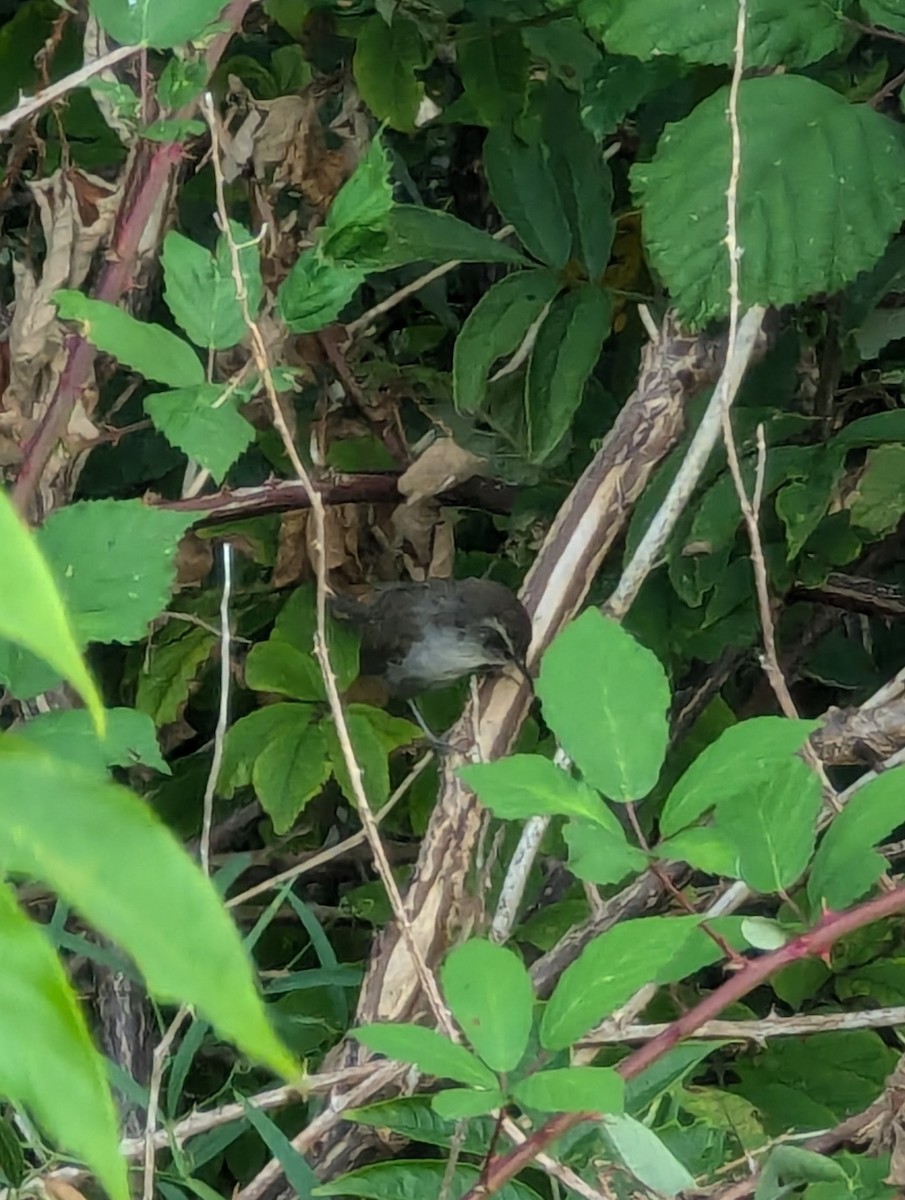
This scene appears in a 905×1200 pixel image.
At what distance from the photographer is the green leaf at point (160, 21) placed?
0.97 metres

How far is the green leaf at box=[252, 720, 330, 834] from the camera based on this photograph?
142 cm

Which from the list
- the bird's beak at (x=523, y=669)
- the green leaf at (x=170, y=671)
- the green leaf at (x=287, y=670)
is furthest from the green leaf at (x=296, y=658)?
the bird's beak at (x=523, y=669)

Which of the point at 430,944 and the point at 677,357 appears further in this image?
the point at 677,357

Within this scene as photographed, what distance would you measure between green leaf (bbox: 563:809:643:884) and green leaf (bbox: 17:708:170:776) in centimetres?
27

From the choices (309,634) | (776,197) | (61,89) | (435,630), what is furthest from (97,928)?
(435,630)

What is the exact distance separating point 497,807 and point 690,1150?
393 mm

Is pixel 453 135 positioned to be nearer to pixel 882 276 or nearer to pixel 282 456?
pixel 282 456

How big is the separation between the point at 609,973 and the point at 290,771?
0.80 meters

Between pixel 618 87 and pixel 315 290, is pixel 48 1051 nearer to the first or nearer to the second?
pixel 315 290

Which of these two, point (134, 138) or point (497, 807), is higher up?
point (134, 138)

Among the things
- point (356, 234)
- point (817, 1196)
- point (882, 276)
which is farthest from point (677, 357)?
point (817, 1196)

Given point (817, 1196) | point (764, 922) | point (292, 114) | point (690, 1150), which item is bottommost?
point (690, 1150)

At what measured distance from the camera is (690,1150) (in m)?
0.97

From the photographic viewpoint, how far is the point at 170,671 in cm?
162
